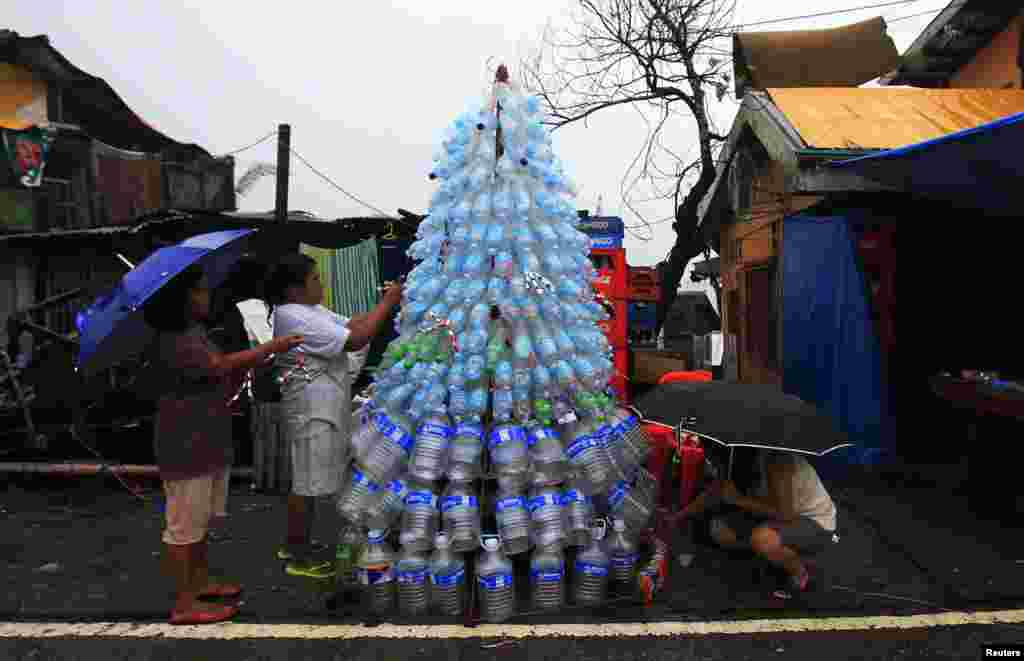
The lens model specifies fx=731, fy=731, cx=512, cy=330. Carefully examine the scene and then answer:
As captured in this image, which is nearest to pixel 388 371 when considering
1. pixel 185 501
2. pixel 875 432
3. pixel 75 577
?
pixel 185 501

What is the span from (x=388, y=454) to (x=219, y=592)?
1271mm

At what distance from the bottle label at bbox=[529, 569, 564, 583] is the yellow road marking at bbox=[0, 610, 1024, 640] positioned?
23 cm

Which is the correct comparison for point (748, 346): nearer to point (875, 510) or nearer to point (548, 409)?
point (875, 510)

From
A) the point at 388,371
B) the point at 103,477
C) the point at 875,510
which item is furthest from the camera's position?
the point at 103,477

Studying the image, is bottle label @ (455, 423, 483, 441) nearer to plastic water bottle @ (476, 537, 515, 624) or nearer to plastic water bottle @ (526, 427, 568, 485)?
plastic water bottle @ (526, 427, 568, 485)

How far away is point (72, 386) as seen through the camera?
7.21m

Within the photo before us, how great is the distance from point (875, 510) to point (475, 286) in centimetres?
401

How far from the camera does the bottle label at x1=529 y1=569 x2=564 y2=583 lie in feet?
13.3

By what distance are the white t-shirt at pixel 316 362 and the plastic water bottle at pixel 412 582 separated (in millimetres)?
954

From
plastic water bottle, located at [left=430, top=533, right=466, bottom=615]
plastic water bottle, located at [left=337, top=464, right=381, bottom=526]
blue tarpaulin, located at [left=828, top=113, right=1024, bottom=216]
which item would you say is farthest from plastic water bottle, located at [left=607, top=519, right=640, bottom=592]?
blue tarpaulin, located at [left=828, top=113, right=1024, bottom=216]

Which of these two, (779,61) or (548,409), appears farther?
(779,61)

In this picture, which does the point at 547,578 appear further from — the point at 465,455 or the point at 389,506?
the point at 389,506

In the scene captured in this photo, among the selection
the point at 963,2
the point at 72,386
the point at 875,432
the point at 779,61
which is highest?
the point at 963,2

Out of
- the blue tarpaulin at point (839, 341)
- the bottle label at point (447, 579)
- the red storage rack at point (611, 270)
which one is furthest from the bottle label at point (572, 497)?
the red storage rack at point (611, 270)
